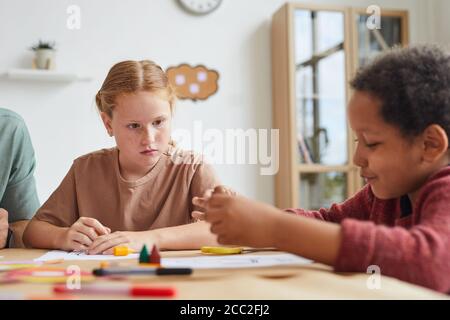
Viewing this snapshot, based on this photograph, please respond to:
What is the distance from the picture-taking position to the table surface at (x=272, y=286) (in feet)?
1.63

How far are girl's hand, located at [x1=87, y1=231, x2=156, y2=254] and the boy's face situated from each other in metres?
0.45

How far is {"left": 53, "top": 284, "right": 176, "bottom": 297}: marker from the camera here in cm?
50

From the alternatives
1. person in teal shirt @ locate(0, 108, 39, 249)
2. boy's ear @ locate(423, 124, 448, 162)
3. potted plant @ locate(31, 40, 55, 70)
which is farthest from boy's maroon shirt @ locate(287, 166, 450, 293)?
potted plant @ locate(31, 40, 55, 70)

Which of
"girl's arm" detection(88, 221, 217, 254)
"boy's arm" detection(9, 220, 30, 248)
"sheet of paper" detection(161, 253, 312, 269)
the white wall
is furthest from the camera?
the white wall

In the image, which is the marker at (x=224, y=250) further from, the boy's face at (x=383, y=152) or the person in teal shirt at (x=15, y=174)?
the person in teal shirt at (x=15, y=174)

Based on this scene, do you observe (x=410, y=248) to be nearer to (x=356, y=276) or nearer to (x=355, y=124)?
Answer: (x=356, y=276)

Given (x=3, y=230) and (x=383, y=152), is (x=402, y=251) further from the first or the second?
→ (x=3, y=230)

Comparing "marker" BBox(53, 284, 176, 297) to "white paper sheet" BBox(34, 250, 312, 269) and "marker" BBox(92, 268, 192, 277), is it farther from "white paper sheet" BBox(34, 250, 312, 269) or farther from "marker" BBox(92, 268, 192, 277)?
"white paper sheet" BBox(34, 250, 312, 269)

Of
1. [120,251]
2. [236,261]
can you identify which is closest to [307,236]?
[236,261]

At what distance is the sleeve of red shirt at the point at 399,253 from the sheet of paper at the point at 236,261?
133mm

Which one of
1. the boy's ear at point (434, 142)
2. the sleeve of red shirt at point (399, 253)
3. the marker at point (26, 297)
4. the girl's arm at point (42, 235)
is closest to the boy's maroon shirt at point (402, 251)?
the sleeve of red shirt at point (399, 253)
